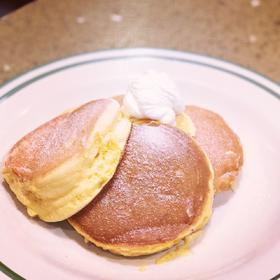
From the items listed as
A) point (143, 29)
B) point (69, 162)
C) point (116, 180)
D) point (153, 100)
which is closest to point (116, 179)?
point (116, 180)

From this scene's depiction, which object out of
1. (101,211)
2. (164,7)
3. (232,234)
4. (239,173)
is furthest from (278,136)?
(164,7)

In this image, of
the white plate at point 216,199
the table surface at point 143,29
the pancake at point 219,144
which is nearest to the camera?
the white plate at point 216,199

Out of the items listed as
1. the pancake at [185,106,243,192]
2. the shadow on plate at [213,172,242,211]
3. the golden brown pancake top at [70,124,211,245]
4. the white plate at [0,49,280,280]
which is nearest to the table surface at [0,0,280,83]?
the white plate at [0,49,280,280]

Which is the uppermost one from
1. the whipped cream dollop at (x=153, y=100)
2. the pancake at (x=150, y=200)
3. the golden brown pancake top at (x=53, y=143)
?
the whipped cream dollop at (x=153, y=100)

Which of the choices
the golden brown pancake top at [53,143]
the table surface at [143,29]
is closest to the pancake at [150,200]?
the golden brown pancake top at [53,143]

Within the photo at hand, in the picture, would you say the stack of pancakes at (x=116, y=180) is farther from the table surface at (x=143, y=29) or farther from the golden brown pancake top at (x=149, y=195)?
the table surface at (x=143, y=29)

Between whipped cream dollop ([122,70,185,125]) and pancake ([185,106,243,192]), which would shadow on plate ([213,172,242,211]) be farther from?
whipped cream dollop ([122,70,185,125])
